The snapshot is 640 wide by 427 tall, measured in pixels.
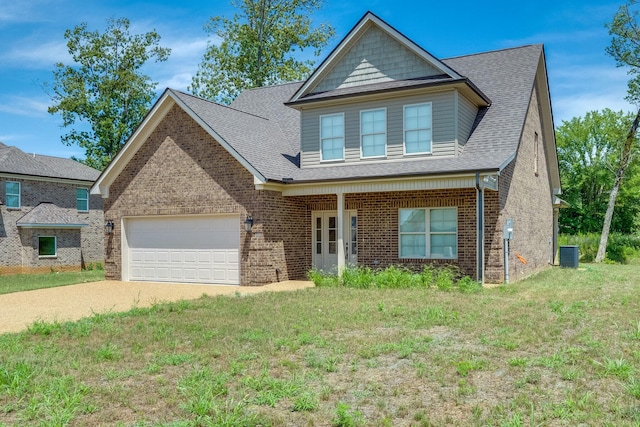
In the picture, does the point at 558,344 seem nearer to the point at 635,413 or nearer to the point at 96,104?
the point at 635,413

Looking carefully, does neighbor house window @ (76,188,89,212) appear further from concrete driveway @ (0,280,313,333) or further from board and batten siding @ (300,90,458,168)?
board and batten siding @ (300,90,458,168)

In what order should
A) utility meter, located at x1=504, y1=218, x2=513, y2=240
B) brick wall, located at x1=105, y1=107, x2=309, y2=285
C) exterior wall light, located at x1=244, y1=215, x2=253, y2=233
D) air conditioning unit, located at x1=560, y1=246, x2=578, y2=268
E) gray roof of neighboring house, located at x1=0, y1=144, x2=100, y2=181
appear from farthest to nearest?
gray roof of neighboring house, located at x1=0, y1=144, x2=100, y2=181 < air conditioning unit, located at x1=560, y1=246, x2=578, y2=268 < brick wall, located at x1=105, y1=107, x2=309, y2=285 < exterior wall light, located at x1=244, y1=215, x2=253, y2=233 < utility meter, located at x1=504, y1=218, x2=513, y2=240

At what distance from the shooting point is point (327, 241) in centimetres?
1834

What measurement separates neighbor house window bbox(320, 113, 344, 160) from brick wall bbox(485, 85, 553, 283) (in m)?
4.86

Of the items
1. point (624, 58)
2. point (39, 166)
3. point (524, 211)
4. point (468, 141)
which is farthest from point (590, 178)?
point (39, 166)

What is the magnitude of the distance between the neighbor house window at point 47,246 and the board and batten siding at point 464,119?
2291 centimetres

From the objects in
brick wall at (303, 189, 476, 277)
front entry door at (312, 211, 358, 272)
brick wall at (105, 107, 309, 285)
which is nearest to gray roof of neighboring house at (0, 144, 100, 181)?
brick wall at (105, 107, 309, 285)

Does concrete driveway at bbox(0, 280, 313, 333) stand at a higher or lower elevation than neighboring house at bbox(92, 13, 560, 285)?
lower

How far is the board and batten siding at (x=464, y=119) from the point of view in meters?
16.3

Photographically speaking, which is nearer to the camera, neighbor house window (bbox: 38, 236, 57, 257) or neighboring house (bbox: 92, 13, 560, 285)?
neighboring house (bbox: 92, 13, 560, 285)

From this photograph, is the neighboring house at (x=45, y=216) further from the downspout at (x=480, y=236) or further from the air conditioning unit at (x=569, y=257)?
the air conditioning unit at (x=569, y=257)

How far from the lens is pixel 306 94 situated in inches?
722

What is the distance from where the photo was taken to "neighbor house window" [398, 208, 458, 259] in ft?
52.5

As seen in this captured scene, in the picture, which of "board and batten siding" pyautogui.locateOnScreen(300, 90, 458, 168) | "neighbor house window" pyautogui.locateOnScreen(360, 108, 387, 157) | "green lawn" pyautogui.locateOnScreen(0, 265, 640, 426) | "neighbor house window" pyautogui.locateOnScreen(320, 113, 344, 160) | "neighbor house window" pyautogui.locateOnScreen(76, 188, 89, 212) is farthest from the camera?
"neighbor house window" pyautogui.locateOnScreen(76, 188, 89, 212)
